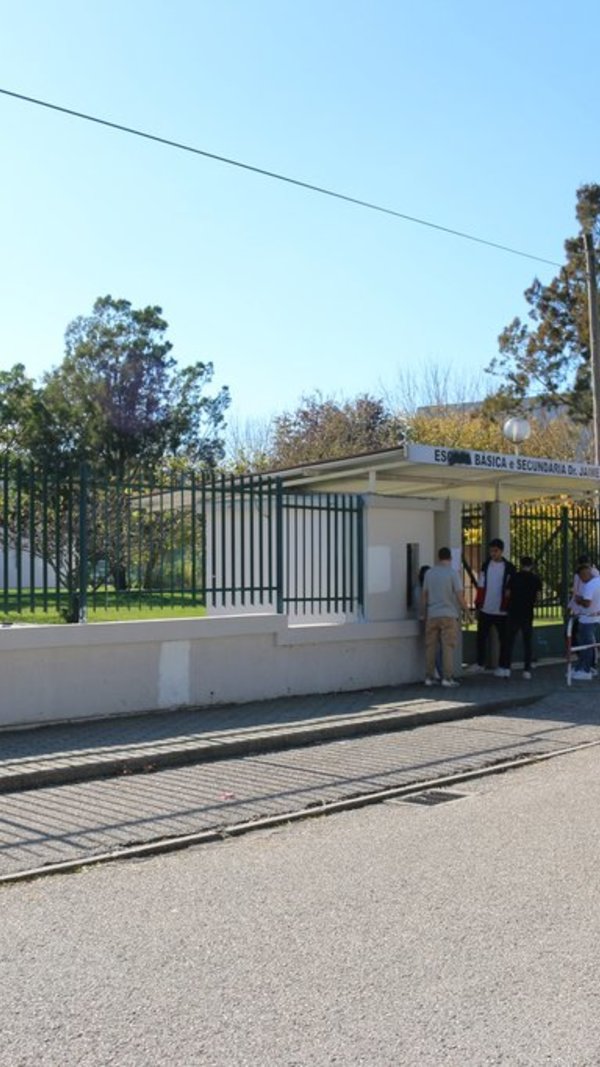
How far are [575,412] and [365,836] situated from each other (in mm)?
33809

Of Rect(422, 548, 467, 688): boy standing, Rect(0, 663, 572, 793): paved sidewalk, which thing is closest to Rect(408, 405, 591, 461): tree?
Rect(422, 548, 467, 688): boy standing

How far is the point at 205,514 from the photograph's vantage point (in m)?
12.0

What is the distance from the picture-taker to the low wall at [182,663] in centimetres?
1038

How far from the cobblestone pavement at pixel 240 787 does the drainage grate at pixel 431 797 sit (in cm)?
33

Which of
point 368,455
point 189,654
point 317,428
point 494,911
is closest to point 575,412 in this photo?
point 317,428

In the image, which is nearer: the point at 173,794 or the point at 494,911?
the point at 494,911

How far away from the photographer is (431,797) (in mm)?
8273

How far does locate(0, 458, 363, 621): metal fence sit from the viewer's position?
10453 mm

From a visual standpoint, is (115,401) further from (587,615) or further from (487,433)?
(587,615)

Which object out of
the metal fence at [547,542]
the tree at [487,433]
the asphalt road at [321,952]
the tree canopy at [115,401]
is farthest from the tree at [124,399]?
the asphalt road at [321,952]

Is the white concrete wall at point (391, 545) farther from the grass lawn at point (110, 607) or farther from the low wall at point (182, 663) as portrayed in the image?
the grass lawn at point (110, 607)

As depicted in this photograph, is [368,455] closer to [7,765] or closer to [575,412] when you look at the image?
[7,765]

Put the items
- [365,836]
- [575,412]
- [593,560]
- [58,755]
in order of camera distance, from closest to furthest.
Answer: [365,836], [58,755], [593,560], [575,412]

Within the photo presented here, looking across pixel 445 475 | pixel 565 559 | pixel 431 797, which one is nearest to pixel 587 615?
pixel 565 559
